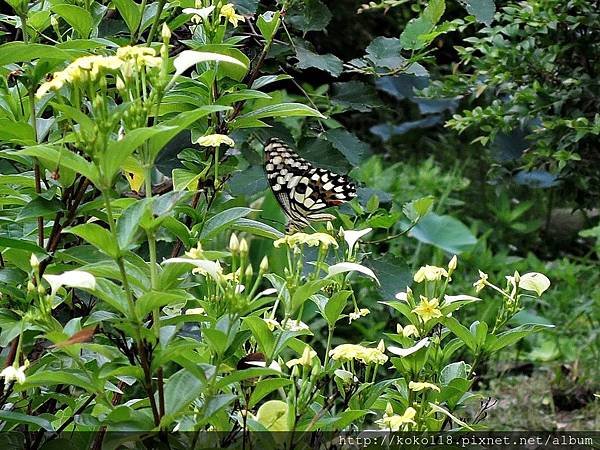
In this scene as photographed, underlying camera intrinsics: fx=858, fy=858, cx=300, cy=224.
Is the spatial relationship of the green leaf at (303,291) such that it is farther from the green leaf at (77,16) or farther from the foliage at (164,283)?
the green leaf at (77,16)

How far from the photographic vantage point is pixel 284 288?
1.01 meters

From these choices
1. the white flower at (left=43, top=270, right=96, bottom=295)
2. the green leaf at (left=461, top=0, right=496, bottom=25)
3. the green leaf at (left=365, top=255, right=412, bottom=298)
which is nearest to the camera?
the white flower at (left=43, top=270, right=96, bottom=295)

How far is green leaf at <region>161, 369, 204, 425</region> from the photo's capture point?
905mm

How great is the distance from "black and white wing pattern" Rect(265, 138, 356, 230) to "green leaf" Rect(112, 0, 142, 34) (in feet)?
1.59

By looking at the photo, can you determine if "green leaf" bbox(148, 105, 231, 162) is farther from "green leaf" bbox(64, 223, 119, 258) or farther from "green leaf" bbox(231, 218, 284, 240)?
→ "green leaf" bbox(231, 218, 284, 240)

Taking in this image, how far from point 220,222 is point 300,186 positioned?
53cm

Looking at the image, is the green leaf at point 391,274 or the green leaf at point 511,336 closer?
the green leaf at point 511,336

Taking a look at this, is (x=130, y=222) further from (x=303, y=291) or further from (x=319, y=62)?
(x=319, y=62)

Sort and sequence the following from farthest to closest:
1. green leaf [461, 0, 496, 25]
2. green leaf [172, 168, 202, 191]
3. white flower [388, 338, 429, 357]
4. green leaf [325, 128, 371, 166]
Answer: green leaf [325, 128, 371, 166] < green leaf [461, 0, 496, 25] < green leaf [172, 168, 202, 191] < white flower [388, 338, 429, 357]

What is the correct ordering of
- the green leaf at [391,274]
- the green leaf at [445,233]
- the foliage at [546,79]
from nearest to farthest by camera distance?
the green leaf at [391,274] → the foliage at [546,79] → the green leaf at [445,233]

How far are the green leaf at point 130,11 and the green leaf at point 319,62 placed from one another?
55 cm

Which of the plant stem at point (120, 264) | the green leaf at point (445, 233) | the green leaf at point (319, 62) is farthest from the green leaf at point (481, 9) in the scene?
the green leaf at point (445, 233)

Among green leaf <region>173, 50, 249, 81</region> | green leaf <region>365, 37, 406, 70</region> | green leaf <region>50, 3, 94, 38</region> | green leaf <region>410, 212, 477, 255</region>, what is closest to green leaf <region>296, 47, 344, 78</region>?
green leaf <region>365, 37, 406, 70</region>

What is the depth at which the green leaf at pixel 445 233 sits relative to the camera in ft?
13.0
